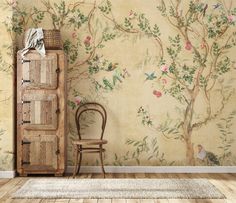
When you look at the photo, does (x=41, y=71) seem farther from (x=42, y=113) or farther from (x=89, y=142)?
(x=89, y=142)

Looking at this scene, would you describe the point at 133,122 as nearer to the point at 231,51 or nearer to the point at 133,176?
the point at 133,176

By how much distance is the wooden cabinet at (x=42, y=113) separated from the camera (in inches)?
236

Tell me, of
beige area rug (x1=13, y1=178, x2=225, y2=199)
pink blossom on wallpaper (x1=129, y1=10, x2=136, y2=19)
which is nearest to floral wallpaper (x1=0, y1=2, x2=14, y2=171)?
beige area rug (x1=13, y1=178, x2=225, y2=199)

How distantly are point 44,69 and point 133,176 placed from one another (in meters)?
1.60

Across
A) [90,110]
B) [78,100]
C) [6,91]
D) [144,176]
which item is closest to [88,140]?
[90,110]

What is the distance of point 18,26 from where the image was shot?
250 inches

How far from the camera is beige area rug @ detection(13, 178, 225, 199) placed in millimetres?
4734

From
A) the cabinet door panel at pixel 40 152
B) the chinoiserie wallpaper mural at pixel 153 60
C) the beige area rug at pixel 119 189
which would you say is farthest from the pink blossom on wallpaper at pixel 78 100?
the beige area rug at pixel 119 189

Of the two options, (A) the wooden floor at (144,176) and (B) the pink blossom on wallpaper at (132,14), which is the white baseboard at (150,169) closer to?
(A) the wooden floor at (144,176)

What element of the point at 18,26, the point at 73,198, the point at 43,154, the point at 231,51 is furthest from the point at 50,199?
the point at 231,51

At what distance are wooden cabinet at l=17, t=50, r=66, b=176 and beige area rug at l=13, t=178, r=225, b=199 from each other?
0.34 meters

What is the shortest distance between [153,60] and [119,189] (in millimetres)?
1911

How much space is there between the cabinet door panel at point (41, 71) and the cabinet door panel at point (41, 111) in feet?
0.41

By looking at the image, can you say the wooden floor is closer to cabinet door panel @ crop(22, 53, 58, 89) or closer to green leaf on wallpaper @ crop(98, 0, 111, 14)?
cabinet door panel @ crop(22, 53, 58, 89)
